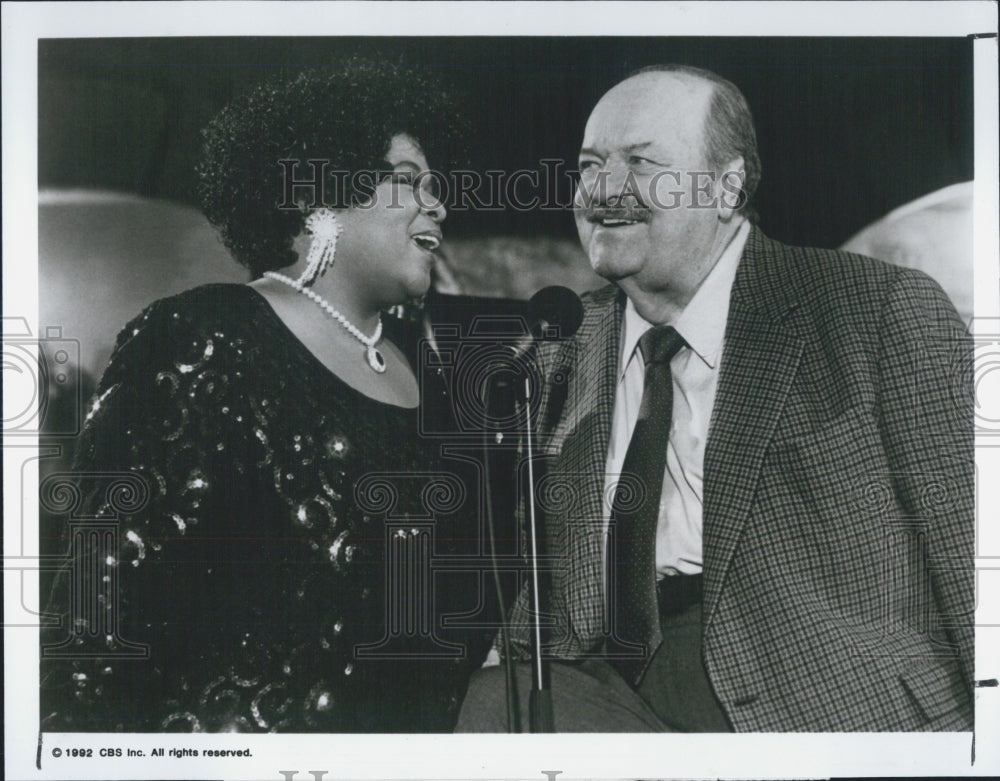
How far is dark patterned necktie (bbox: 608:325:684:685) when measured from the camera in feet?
7.12

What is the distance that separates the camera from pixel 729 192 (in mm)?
2219

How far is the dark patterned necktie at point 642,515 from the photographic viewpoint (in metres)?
2.17

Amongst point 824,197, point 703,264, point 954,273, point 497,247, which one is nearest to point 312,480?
point 497,247

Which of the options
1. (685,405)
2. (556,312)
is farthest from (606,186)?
A: (685,405)

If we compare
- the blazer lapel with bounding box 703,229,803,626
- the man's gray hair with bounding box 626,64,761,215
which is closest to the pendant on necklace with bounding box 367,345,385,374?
the blazer lapel with bounding box 703,229,803,626

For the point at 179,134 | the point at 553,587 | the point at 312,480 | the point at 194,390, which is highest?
the point at 179,134

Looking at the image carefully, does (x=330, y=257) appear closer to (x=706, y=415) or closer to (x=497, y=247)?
(x=497, y=247)

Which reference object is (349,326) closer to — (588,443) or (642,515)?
(588,443)

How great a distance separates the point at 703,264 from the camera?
222 centimetres

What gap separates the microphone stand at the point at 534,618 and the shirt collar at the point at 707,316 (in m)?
0.26

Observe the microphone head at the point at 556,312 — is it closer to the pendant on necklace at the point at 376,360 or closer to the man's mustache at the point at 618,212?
the man's mustache at the point at 618,212

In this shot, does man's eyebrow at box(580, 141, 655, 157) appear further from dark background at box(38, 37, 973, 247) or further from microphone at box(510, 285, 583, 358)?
microphone at box(510, 285, 583, 358)

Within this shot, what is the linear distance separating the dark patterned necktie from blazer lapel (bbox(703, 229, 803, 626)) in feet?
0.39

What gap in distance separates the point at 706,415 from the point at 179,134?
57.3 inches
